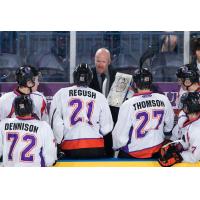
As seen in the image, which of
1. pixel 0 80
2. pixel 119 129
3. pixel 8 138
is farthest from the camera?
pixel 0 80

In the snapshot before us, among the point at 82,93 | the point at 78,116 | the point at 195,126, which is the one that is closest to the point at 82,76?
the point at 82,93

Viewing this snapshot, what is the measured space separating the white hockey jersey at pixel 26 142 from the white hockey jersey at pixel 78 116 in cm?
41

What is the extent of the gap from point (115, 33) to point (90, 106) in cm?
231

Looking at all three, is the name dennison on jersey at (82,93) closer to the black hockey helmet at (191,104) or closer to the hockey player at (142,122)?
the hockey player at (142,122)

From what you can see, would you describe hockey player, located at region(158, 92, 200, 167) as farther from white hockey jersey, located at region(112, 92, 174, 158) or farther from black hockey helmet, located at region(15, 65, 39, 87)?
black hockey helmet, located at region(15, 65, 39, 87)

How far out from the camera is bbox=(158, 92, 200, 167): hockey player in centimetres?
434

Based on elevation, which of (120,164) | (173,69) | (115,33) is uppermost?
(115,33)

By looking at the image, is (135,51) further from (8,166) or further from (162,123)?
(8,166)

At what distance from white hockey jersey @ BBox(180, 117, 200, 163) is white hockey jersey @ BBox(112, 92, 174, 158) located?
22 cm

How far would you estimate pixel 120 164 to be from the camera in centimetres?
457

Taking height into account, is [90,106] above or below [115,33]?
below

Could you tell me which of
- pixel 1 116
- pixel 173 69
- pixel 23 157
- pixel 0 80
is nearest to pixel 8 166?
pixel 23 157

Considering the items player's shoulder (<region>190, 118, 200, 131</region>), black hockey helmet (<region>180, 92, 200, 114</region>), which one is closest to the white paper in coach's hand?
black hockey helmet (<region>180, 92, 200, 114</region>)

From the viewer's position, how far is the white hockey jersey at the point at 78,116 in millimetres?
4617
